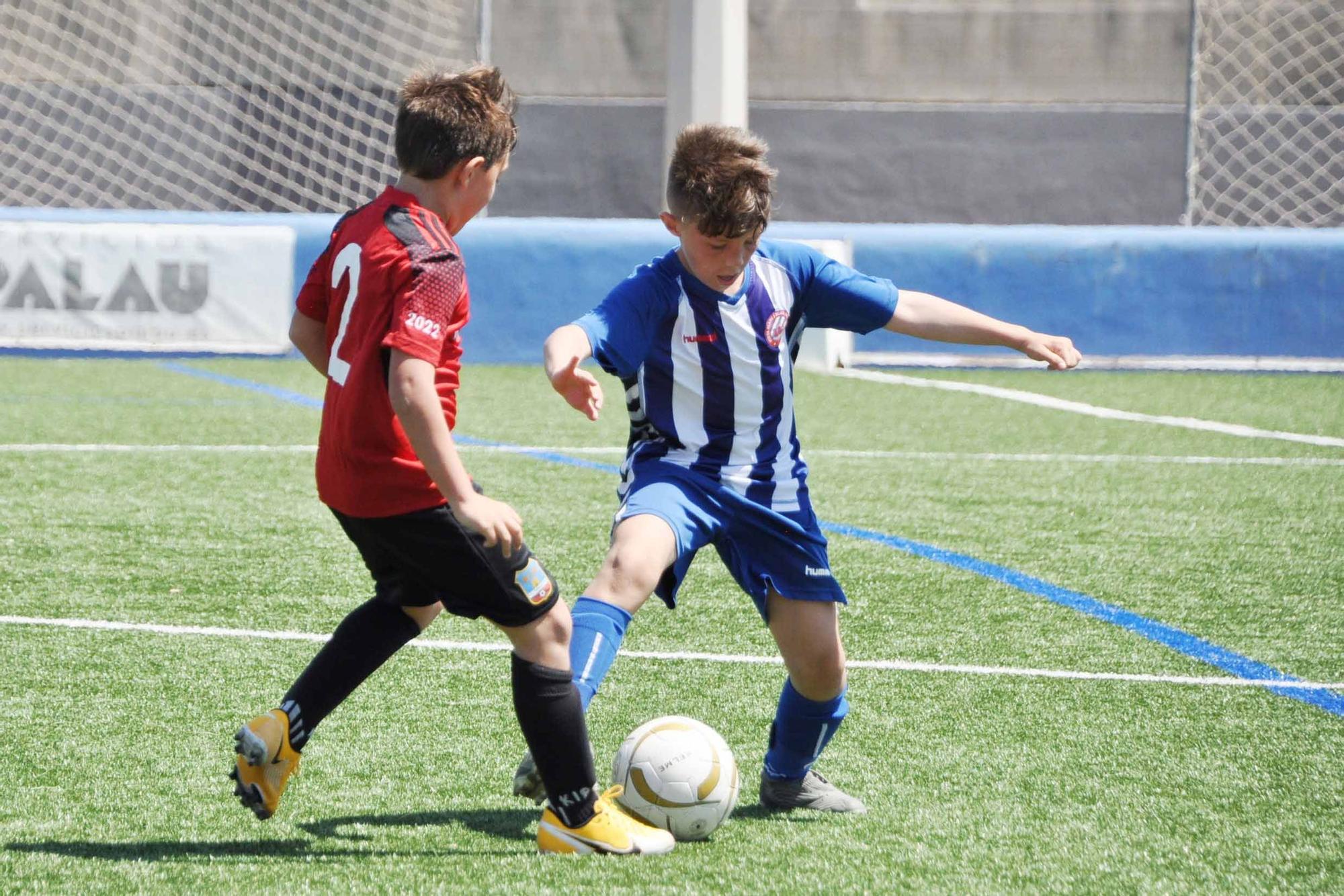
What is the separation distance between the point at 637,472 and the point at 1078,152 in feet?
42.6

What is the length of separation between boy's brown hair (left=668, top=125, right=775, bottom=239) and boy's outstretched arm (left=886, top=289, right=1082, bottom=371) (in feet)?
1.22

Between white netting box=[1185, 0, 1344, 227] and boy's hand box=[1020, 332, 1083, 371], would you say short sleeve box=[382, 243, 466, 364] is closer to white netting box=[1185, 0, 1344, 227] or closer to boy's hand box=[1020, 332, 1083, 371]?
boy's hand box=[1020, 332, 1083, 371]

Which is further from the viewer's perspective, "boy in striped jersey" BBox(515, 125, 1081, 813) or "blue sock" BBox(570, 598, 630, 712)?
"boy in striped jersey" BBox(515, 125, 1081, 813)

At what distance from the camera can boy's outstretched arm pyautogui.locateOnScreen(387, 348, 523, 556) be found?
2.43 metres

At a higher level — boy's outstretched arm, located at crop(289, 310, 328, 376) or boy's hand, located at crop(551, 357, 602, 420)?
boy's outstretched arm, located at crop(289, 310, 328, 376)

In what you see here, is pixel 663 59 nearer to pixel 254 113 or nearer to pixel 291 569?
pixel 254 113

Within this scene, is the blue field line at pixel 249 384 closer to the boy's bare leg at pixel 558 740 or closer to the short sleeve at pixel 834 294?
the short sleeve at pixel 834 294

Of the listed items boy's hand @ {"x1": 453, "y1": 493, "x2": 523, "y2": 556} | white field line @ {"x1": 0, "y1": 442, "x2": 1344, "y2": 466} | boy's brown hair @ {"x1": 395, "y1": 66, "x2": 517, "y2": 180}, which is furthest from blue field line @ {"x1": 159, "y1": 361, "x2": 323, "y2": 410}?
boy's hand @ {"x1": 453, "y1": 493, "x2": 523, "y2": 556}

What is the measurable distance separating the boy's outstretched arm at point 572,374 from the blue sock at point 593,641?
1.14 ft

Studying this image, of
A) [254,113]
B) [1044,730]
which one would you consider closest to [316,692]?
[1044,730]

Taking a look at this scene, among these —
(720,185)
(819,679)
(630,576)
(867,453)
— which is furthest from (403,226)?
(867,453)

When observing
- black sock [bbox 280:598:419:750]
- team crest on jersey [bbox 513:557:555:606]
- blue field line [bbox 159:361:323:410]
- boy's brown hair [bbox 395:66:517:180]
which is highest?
boy's brown hair [bbox 395:66:517:180]

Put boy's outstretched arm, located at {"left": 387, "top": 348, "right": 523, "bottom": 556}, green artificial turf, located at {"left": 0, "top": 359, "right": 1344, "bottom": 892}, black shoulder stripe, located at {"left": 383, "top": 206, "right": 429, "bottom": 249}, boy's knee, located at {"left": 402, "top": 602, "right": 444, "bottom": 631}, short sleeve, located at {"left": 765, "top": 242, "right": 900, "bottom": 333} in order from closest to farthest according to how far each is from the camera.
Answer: boy's outstretched arm, located at {"left": 387, "top": 348, "right": 523, "bottom": 556}
black shoulder stripe, located at {"left": 383, "top": 206, "right": 429, "bottom": 249}
green artificial turf, located at {"left": 0, "top": 359, "right": 1344, "bottom": 892}
boy's knee, located at {"left": 402, "top": 602, "right": 444, "bottom": 631}
short sleeve, located at {"left": 765, "top": 242, "right": 900, "bottom": 333}

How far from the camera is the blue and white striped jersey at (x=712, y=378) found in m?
3.06
